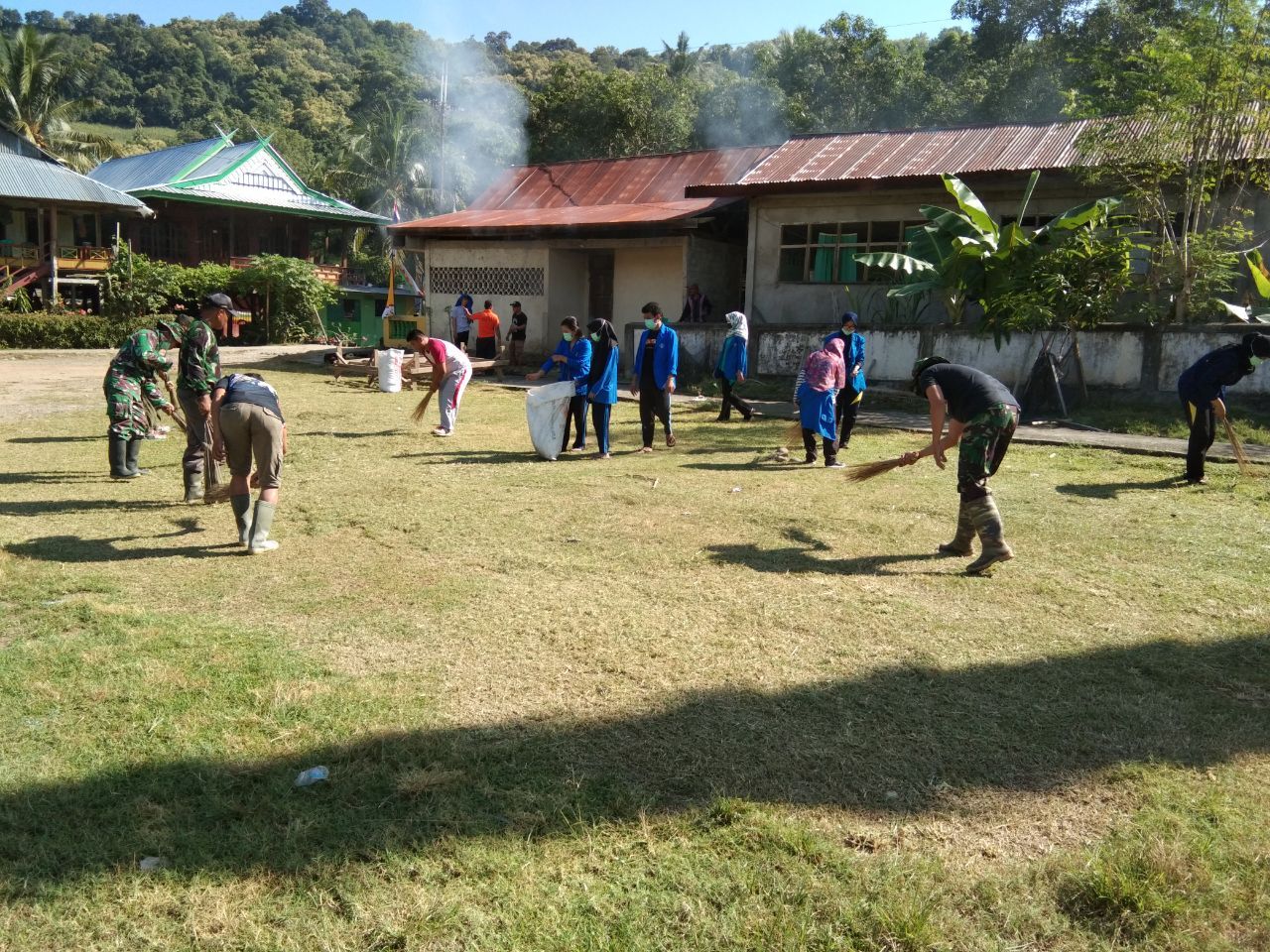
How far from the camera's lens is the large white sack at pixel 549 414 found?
984 centimetres

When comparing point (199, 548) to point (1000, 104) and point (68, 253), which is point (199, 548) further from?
point (1000, 104)

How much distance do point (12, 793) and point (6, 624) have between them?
195 centimetres

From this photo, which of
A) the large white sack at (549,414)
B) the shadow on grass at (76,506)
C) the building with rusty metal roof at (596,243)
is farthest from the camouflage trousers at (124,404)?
the building with rusty metal roof at (596,243)

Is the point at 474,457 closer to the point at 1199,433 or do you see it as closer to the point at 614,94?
the point at 1199,433

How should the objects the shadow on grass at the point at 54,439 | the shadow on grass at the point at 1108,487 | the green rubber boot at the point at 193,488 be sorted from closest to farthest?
the green rubber boot at the point at 193,488, the shadow on grass at the point at 1108,487, the shadow on grass at the point at 54,439

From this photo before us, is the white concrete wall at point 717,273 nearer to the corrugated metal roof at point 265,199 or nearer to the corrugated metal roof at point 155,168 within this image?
the corrugated metal roof at point 265,199

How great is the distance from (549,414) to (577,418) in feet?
1.99

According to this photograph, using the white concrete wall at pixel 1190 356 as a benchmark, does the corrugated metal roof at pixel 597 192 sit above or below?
above

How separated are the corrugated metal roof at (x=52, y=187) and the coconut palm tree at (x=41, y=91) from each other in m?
11.0

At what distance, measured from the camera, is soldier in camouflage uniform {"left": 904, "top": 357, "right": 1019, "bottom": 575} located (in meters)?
6.01

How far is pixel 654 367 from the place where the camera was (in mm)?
10133

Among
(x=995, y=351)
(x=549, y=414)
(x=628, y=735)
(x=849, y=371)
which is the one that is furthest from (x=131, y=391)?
(x=995, y=351)

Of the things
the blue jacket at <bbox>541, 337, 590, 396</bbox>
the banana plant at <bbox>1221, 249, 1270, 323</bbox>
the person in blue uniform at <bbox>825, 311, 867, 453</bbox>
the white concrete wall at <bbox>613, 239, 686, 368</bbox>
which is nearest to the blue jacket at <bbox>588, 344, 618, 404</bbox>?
the blue jacket at <bbox>541, 337, 590, 396</bbox>

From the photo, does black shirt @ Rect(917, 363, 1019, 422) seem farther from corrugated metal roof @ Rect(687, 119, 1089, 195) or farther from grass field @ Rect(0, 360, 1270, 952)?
corrugated metal roof @ Rect(687, 119, 1089, 195)
